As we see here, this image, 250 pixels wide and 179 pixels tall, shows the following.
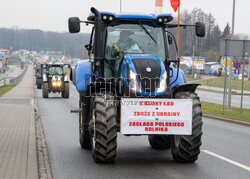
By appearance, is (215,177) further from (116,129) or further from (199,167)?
(116,129)

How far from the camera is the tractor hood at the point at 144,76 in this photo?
824cm

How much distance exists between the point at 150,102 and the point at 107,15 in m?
2.15

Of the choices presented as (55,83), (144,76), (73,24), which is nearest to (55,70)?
(55,83)

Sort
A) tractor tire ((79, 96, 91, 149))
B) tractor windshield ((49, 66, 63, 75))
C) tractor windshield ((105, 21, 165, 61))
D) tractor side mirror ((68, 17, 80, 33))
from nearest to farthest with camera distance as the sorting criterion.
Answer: tractor side mirror ((68, 17, 80, 33)), tractor windshield ((105, 21, 165, 61)), tractor tire ((79, 96, 91, 149)), tractor windshield ((49, 66, 63, 75))

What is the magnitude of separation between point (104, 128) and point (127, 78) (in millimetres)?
1045

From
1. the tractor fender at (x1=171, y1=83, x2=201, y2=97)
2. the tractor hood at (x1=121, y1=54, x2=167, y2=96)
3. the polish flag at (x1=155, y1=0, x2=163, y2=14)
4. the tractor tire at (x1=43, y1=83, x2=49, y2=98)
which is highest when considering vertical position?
the polish flag at (x1=155, y1=0, x2=163, y2=14)

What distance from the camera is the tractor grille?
823 centimetres

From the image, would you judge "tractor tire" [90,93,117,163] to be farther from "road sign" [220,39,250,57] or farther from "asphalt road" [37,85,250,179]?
"road sign" [220,39,250,57]

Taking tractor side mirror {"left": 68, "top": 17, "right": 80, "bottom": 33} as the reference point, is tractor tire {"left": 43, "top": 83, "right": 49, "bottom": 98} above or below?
below

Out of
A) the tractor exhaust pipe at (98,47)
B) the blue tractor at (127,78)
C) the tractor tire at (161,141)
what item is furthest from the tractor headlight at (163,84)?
the tractor tire at (161,141)

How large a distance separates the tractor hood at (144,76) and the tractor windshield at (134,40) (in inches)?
27.0

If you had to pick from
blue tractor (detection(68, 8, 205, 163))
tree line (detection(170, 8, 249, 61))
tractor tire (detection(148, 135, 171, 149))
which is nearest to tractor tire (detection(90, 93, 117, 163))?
blue tractor (detection(68, 8, 205, 163))

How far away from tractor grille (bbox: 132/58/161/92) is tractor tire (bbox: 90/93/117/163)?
0.68 meters

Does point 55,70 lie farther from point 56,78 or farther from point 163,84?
point 163,84
